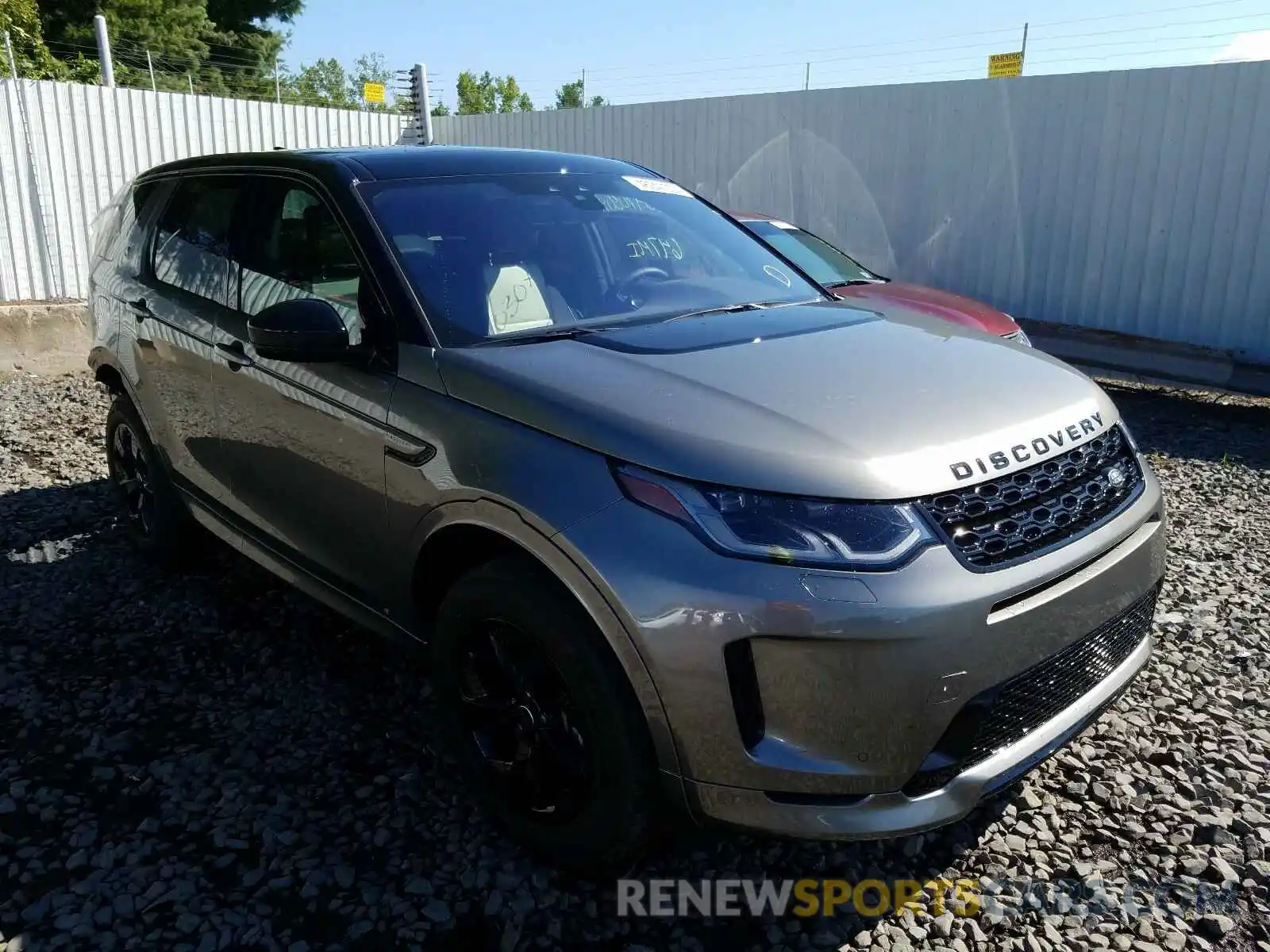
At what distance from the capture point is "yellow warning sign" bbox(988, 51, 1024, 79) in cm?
1020

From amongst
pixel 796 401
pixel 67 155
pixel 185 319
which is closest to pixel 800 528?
pixel 796 401

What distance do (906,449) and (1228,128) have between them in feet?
24.7

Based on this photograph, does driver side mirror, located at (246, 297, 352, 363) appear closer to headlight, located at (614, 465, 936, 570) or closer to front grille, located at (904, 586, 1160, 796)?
headlight, located at (614, 465, 936, 570)

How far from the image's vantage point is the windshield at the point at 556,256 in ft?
9.33

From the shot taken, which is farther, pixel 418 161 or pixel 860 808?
pixel 418 161

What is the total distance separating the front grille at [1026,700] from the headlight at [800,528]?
0.38 metres

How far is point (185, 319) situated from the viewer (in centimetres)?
373

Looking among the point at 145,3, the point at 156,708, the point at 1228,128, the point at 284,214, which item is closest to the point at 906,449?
the point at 284,214

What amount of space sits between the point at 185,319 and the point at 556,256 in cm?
160

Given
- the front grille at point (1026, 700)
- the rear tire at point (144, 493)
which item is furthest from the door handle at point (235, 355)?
the front grille at point (1026, 700)

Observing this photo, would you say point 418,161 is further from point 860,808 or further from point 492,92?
point 492,92

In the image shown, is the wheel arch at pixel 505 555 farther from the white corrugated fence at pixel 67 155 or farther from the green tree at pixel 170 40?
the green tree at pixel 170 40

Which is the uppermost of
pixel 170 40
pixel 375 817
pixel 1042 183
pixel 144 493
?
pixel 170 40

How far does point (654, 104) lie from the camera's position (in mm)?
11586
